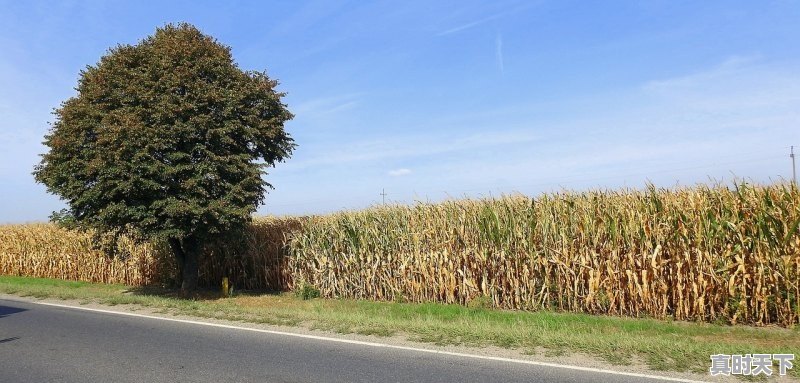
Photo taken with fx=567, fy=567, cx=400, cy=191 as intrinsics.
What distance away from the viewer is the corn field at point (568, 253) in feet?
35.5

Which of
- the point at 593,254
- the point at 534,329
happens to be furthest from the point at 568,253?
the point at 534,329

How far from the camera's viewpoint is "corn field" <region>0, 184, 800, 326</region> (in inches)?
426

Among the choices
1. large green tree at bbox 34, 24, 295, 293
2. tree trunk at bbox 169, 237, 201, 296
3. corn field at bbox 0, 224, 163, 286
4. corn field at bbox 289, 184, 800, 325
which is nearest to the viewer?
corn field at bbox 289, 184, 800, 325

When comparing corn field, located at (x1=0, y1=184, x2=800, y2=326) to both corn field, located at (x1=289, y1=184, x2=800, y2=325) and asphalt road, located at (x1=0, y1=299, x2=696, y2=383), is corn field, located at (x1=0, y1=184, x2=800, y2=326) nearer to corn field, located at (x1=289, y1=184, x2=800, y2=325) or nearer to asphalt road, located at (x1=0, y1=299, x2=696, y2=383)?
corn field, located at (x1=289, y1=184, x2=800, y2=325)

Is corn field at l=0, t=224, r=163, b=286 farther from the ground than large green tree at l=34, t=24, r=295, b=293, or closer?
closer

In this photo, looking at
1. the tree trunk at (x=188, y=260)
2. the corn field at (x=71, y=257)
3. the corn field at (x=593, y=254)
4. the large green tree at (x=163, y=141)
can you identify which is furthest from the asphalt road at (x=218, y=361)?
the corn field at (x=71, y=257)

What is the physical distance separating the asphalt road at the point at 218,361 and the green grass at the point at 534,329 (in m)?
1.05

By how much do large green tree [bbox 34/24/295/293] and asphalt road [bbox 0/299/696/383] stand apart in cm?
453

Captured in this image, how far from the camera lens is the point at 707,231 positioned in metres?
11.2

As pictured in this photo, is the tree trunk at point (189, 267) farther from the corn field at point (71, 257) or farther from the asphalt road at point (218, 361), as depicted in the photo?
the asphalt road at point (218, 361)

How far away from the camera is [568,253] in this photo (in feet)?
41.8

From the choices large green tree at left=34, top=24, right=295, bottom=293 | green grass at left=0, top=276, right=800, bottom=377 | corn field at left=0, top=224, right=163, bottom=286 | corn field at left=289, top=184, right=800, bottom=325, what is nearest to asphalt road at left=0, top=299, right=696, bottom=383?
green grass at left=0, top=276, right=800, bottom=377

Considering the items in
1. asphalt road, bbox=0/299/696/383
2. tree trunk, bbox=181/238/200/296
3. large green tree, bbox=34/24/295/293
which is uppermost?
large green tree, bbox=34/24/295/293

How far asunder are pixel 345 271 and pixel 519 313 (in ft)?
19.5
